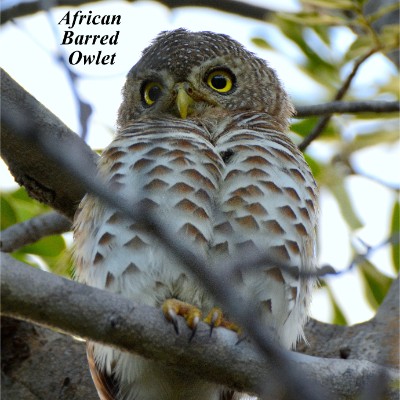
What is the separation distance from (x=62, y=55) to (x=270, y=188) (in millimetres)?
1227

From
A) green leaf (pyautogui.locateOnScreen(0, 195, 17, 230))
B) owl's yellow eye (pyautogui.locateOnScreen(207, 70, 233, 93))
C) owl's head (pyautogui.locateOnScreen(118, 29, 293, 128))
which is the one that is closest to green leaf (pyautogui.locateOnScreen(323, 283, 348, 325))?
owl's head (pyautogui.locateOnScreen(118, 29, 293, 128))

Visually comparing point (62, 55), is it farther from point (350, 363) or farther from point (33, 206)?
point (33, 206)

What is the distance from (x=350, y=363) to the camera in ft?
9.62

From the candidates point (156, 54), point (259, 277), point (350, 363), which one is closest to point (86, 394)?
point (259, 277)

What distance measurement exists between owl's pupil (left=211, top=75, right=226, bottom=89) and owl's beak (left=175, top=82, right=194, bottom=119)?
0.23 metres

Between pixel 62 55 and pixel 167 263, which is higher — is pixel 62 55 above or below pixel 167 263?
above

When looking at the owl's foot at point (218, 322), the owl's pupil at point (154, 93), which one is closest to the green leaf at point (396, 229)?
the owl's pupil at point (154, 93)

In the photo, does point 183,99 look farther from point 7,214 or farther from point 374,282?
point 374,282

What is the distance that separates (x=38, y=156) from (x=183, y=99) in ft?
3.07

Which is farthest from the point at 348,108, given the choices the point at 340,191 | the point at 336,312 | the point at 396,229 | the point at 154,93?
the point at 336,312

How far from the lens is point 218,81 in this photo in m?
4.68

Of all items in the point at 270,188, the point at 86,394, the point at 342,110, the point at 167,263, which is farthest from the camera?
the point at 342,110

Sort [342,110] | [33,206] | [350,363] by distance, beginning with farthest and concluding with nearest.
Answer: [33,206] < [342,110] < [350,363]

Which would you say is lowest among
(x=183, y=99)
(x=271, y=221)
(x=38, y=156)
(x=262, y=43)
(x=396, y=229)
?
(x=271, y=221)
